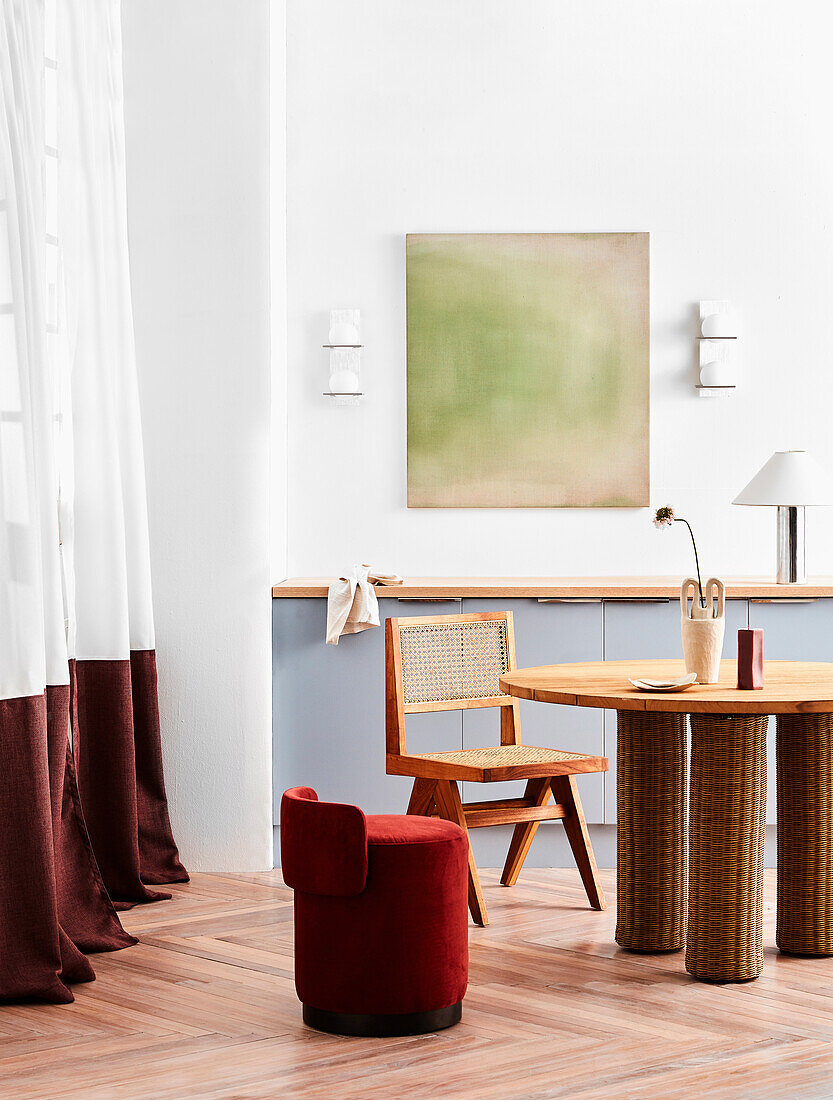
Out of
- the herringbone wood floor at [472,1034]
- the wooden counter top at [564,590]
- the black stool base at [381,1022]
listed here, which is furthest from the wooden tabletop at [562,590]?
the black stool base at [381,1022]

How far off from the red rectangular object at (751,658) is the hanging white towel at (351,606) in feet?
5.13

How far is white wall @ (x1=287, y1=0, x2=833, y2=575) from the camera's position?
5016mm

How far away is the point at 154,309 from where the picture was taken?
4492 mm

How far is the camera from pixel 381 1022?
9.38 ft

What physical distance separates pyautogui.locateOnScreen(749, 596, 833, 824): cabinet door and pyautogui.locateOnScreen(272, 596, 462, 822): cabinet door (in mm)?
1094

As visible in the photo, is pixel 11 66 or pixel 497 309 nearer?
pixel 11 66

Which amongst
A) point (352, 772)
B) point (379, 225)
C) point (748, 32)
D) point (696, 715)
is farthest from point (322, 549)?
point (748, 32)

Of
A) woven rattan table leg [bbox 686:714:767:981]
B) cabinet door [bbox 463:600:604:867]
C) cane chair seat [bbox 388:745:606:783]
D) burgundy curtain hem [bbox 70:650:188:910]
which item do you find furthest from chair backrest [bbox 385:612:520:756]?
woven rattan table leg [bbox 686:714:767:981]

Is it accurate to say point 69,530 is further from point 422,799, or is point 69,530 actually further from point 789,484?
point 789,484

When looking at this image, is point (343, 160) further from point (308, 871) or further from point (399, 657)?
point (308, 871)

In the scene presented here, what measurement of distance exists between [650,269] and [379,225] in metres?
1.09

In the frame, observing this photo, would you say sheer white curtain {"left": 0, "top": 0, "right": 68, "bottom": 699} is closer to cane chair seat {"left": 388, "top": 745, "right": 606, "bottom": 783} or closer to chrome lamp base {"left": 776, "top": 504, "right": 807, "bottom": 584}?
cane chair seat {"left": 388, "top": 745, "right": 606, "bottom": 783}

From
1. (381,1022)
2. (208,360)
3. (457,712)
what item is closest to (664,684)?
(381,1022)

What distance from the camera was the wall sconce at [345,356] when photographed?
4.96 meters
